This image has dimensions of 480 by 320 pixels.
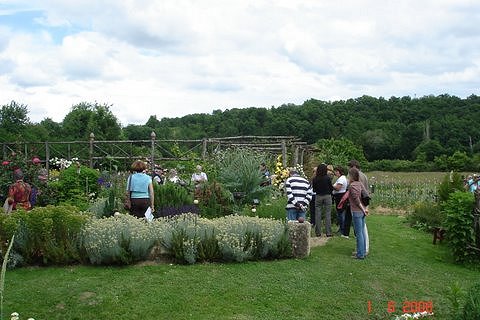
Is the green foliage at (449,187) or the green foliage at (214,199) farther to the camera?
the green foliage at (449,187)

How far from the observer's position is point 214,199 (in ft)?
34.7

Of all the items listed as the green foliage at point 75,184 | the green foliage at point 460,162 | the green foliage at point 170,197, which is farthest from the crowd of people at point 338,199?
the green foliage at point 460,162

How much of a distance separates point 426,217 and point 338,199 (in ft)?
11.5

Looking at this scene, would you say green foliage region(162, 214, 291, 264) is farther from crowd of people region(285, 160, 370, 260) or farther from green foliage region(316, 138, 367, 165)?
green foliage region(316, 138, 367, 165)

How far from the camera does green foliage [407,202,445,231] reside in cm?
1252

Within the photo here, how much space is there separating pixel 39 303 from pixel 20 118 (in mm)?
38763

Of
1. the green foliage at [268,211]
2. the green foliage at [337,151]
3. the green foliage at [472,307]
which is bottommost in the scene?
the green foliage at [472,307]

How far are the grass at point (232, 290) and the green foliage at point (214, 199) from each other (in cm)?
257

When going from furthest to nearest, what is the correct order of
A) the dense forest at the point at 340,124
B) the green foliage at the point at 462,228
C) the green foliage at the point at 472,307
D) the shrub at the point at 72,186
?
the dense forest at the point at 340,124 < the shrub at the point at 72,186 < the green foliage at the point at 462,228 < the green foliage at the point at 472,307

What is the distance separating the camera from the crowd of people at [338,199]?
8.90 m

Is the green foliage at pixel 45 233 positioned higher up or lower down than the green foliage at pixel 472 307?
higher up

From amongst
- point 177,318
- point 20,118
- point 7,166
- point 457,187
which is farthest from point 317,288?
point 20,118

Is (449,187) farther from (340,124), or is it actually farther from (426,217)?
(340,124)

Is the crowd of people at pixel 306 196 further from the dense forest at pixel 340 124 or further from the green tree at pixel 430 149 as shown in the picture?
the green tree at pixel 430 149
